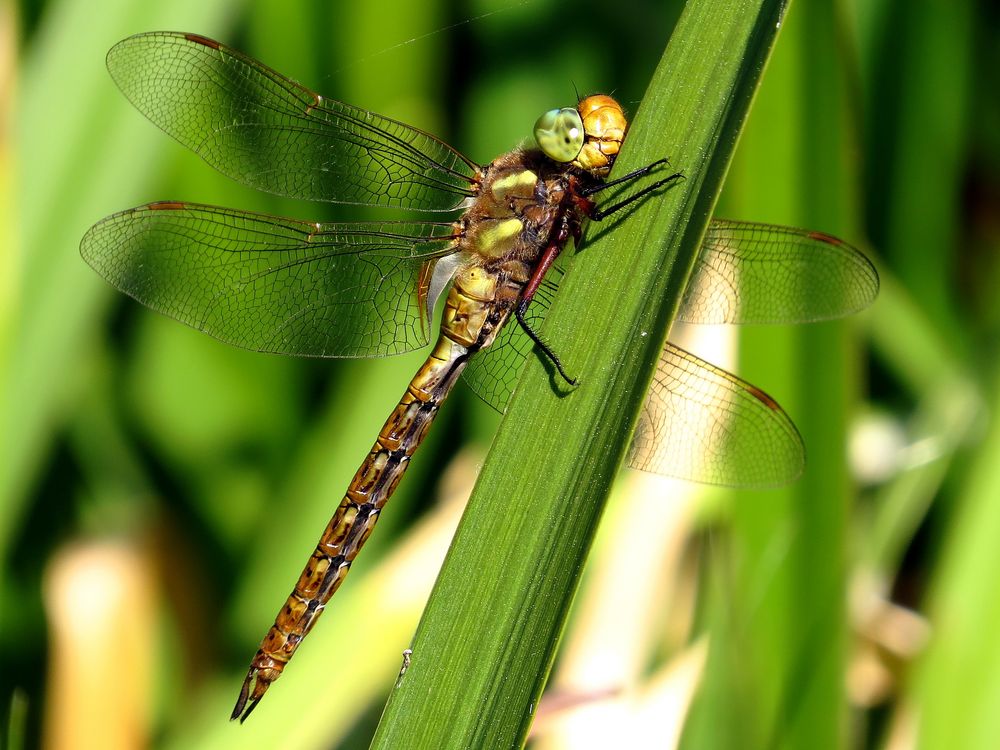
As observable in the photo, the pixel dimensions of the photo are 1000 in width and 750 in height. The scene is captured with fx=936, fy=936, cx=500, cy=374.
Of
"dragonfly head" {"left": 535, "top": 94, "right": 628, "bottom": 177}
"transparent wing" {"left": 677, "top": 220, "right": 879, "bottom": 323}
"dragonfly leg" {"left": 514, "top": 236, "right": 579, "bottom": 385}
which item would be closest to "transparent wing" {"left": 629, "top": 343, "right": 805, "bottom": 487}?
"transparent wing" {"left": 677, "top": 220, "right": 879, "bottom": 323}

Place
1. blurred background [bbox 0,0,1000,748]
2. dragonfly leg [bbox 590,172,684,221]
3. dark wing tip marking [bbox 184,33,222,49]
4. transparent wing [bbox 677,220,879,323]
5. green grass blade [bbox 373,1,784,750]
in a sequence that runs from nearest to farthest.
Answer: green grass blade [bbox 373,1,784,750], dragonfly leg [bbox 590,172,684,221], blurred background [bbox 0,0,1000,748], transparent wing [bbox 677,220,879,323], dark wing tip marking [bbox 184,33,222,49]

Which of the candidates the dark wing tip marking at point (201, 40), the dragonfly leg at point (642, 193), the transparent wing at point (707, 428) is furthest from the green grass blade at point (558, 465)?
the dark wing tip marking at point (201, 40)

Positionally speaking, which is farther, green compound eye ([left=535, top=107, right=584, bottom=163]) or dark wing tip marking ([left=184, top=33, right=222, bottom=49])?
dark wing tip marking ([left=184, top=33, right=222, bottom=49])

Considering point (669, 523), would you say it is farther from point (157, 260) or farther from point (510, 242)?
point (157, 260)

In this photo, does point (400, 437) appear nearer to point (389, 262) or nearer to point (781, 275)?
point (389, 262)

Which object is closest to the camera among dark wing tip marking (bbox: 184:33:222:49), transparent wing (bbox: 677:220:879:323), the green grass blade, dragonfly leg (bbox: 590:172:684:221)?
the green grass blade

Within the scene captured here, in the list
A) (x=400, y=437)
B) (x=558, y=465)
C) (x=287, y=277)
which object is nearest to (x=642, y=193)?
(x=558, y=465)

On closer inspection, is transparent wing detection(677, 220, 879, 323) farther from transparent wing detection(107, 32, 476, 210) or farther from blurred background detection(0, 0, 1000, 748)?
transparent wing detection(107, 32, 476, 210)
